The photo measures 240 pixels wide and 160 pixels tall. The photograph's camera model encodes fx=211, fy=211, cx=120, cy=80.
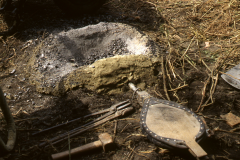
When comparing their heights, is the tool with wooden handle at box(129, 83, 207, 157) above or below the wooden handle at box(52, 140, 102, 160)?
above

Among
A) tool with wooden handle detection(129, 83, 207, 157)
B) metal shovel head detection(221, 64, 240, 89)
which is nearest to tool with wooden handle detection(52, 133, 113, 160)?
tool with wooden handle detection(129, 83, 207, 157)

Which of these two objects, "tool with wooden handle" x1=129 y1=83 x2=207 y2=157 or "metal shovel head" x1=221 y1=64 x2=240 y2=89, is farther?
"metal shovel head" x1=221 y1=64 x2=240 y2=89

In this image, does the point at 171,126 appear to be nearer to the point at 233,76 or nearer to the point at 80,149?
the point at 80,149

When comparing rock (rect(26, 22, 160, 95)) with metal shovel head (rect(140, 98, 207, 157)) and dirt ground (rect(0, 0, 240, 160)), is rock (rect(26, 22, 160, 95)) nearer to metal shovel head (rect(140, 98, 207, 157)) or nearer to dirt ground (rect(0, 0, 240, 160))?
dirt ground (rect(0, 0, 240, 160))

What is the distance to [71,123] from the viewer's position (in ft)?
7.52

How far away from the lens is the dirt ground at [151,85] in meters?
2.03

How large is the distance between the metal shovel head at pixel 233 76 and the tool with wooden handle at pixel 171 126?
94cm

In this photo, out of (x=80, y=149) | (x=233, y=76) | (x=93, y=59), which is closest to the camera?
(x=80, y=149)

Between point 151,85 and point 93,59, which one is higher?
point 93,59

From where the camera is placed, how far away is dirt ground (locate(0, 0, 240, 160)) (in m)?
2.03

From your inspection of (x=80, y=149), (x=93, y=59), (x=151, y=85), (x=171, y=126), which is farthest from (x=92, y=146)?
(x=93, y=59)

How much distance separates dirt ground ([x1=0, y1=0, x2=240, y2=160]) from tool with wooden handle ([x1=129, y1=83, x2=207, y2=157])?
11 centimetres

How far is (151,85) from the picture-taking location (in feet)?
8.98

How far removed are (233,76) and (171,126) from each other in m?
1.31
